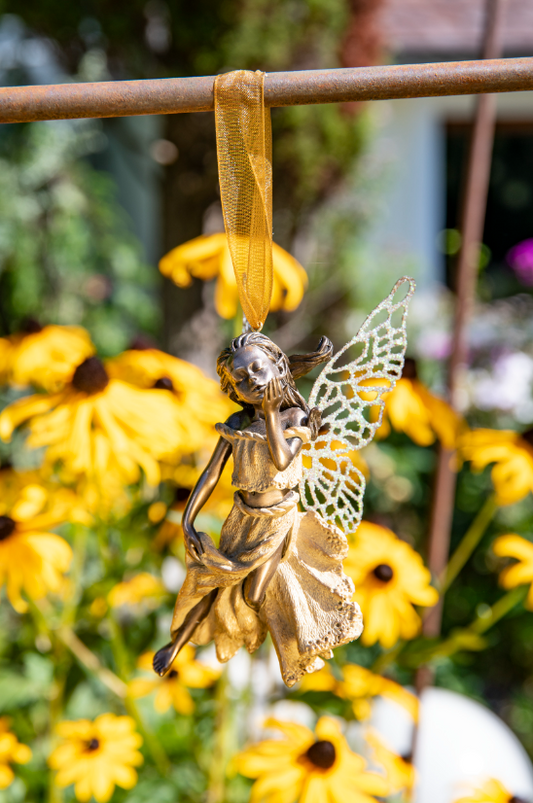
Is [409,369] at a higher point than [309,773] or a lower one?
higher

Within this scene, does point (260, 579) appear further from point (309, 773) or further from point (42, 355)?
point (42, 355)

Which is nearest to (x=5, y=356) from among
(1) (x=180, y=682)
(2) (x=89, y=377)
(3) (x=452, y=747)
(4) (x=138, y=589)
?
(2) (x=89, y=377)

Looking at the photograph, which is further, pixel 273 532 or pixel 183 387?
pixel 183 387

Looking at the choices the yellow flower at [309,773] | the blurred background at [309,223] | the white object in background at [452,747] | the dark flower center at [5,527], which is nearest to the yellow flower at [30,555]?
the dark flower center at [5,527]

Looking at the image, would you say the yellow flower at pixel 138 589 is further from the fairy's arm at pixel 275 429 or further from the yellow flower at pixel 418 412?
the fairy's arm at pixel 275 429

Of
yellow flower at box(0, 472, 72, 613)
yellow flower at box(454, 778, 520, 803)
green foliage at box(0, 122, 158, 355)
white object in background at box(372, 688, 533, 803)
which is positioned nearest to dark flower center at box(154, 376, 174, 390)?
yellow flower at box(0, 472, 72, 613)

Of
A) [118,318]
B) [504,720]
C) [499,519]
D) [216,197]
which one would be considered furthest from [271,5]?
[504,720]
